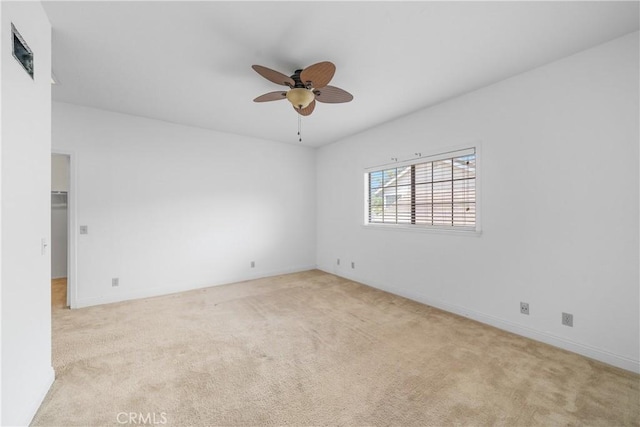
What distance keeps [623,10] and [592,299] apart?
2.17 metres

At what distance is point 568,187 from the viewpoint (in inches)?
93.2

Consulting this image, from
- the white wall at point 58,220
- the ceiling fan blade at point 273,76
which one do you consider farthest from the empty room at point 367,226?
the white wall at point 58,220

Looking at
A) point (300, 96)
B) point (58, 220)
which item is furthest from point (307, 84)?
point (58, 220)

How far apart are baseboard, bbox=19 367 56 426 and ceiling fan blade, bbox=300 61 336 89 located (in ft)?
9.11

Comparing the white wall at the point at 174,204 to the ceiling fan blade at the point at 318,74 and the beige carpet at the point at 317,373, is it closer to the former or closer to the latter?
the beige carpet at the point at 317,373

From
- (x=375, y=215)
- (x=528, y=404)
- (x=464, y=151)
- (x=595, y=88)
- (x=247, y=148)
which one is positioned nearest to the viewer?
(x=528, y=404)

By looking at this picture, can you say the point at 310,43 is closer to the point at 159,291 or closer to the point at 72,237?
the point at 72,237

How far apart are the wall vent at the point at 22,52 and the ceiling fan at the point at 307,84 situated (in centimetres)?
129

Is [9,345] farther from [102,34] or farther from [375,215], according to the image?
[375,215]

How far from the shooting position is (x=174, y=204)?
4.12m

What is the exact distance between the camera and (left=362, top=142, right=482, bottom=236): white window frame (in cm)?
300

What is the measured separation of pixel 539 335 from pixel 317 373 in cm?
216

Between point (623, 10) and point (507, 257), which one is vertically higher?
point (623, 10)

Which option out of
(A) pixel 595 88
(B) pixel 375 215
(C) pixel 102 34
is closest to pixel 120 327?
(C) pixel 102 34
